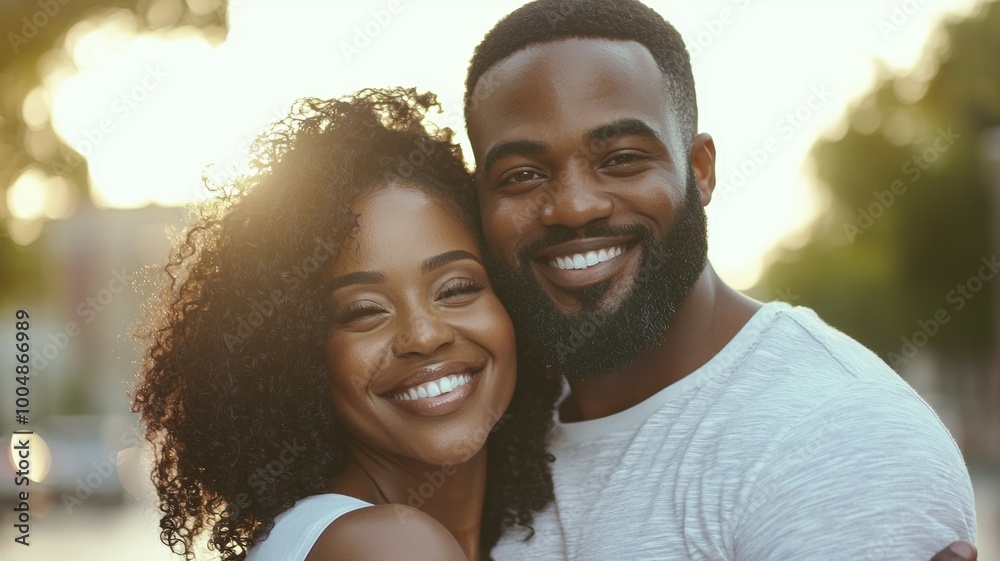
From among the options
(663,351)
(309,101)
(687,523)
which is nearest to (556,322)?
(663,351)

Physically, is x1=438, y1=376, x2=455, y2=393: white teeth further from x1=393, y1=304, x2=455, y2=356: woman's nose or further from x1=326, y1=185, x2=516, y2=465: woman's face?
x1=393, y1=304, x2=455, y2=356: woman's nose

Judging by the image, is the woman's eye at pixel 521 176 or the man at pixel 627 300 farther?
the woman's eye at pixel 521 176

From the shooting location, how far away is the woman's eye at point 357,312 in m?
3.29

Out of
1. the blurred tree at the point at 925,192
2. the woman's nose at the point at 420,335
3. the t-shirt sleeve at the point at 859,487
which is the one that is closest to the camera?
the t-shirt sleeve at the point at 859,487

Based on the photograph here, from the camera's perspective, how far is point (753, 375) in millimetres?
3104

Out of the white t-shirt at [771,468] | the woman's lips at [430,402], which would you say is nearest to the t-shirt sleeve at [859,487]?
the white t-shirt at [771,468]

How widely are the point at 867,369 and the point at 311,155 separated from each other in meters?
1.89

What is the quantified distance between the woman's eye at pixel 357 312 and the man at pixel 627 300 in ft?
1.56

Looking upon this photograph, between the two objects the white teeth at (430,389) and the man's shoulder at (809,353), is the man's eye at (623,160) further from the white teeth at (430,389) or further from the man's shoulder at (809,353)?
the white teeth at (430,389)

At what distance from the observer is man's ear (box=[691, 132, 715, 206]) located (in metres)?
3.74

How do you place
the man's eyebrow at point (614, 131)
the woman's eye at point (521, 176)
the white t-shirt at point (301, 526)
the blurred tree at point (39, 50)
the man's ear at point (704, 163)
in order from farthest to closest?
the blurred tree at point (39, 50), the man's ear at point (704, 163), the woman's eye at point (521, 176), the man's eyebrow at point (614, 131), the white t-shirt at point (301, 526)

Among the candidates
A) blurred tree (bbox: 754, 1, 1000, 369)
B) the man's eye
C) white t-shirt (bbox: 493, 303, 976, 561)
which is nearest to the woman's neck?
white t-shirt (bbox: 493, 303, 976, 561)

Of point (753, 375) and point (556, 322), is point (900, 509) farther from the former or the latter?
point (556, 322)

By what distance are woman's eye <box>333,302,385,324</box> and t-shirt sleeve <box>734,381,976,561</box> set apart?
1292 millimetres
